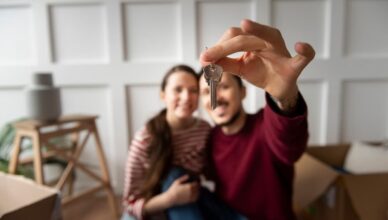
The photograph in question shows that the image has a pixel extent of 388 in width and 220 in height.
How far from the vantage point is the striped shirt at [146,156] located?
797mm

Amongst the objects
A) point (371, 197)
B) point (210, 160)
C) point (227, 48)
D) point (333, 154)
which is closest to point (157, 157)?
Answer: point (210, 160)

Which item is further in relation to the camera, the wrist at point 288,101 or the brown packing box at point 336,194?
the brown packing box at point 336,194

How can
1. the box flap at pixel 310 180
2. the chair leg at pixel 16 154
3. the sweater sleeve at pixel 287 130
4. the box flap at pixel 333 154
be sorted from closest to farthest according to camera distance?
1. the sweater sleeve at pixel 287 130
2. the box flap at pixel 310 180
3. the chair leg at pixel 16 154
4. the box flap at pixel 333 154

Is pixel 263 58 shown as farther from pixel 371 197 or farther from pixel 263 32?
pixel 371 197

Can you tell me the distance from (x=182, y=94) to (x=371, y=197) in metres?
0.58

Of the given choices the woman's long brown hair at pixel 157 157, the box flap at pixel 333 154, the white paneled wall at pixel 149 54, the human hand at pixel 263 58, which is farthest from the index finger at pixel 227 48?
the box flap at pixel 333 154

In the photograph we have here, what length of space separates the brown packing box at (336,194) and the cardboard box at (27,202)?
708 millimetres

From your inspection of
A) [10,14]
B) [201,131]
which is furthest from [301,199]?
[10,14]

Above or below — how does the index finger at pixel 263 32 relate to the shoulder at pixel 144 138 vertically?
above

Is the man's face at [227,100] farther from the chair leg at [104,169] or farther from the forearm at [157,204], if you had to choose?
the chair leg at [104,169]

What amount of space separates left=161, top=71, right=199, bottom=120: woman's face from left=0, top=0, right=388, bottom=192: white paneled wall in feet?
1.40

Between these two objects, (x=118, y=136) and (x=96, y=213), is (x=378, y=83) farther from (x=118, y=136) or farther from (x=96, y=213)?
(x=96, y=213)

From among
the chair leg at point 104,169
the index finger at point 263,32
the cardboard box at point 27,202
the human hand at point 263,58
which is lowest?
the chair leg at point 104,169

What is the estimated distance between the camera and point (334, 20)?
1.18 meters
